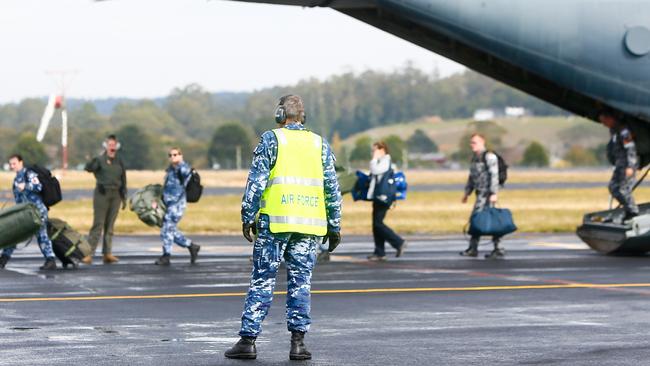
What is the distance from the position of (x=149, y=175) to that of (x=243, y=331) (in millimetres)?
75624

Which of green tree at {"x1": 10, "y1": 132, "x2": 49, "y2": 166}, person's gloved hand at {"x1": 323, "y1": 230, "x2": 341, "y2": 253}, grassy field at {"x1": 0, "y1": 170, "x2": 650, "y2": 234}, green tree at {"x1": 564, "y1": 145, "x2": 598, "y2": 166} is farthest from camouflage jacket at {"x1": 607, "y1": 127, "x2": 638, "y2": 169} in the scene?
green tree at {"x1": 564, "y1": 145, "x2": 598, "y2": 166}

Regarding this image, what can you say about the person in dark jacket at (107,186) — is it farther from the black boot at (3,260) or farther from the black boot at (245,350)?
the black boot at (245,350)

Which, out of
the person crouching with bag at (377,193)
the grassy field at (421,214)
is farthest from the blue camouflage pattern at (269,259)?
the grassy field at (421,214)

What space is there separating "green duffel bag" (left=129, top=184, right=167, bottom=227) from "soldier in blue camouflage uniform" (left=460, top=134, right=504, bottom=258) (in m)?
4.87

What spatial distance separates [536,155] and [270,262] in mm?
107061

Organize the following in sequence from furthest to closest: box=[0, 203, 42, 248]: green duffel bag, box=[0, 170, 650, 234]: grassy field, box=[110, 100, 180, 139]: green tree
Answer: box=[110, 100, 180, 139]: green tree → box=[0, 170, 650, 234]: grassy field → box=[0, 203, 42, 248]: green duffel bag

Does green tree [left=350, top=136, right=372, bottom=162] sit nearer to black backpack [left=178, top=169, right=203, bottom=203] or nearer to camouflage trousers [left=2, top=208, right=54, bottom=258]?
black backpack [left=178, top=169, right=203, bottom=203]

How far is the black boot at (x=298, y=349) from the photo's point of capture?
9.22m

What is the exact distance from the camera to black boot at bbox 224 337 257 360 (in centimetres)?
921

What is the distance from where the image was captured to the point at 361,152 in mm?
117812

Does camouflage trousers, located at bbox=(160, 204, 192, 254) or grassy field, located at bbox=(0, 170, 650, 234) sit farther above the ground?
camouflage trousers, located at bbox=(160, 204, 192, 254)

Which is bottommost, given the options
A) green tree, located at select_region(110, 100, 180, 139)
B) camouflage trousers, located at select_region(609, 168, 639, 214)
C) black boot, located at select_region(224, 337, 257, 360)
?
black boot, located at select_region(224, 337, 257, 360)

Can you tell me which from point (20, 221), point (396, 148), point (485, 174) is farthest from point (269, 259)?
point (396, 148)

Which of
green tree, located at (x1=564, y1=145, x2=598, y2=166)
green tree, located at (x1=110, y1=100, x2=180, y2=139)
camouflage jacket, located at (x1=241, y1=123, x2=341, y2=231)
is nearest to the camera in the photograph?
camouflage jacket, located at (x1=241, y1=123, x2=341, y2=231)
